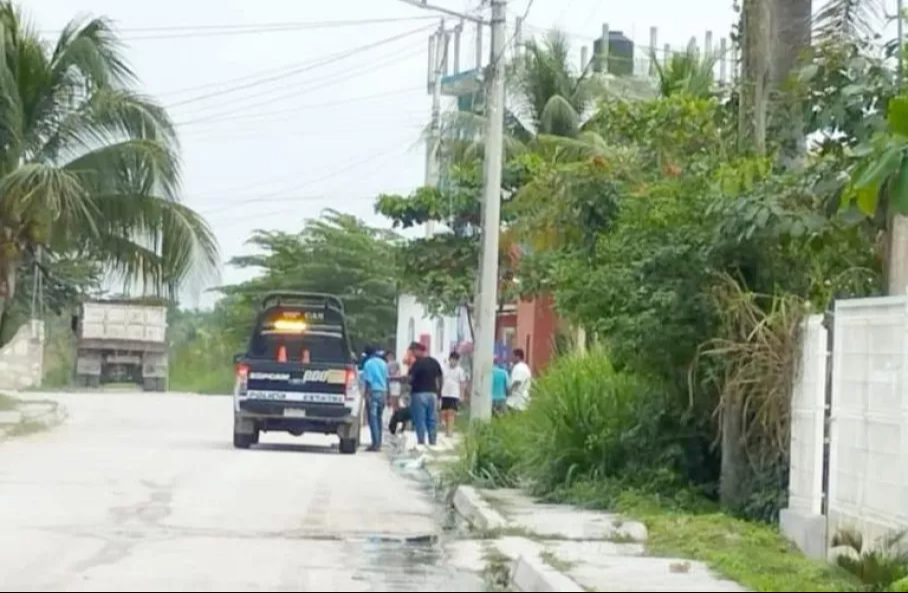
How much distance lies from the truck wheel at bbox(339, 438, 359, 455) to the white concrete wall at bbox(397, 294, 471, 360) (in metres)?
21.9

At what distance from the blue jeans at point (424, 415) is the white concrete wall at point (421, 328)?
2140 centimetres

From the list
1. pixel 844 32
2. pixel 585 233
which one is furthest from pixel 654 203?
pixel 585 233

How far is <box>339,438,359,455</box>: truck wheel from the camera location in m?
31.4

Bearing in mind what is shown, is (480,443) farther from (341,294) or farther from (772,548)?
(341,294)

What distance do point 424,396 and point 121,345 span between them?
118ft

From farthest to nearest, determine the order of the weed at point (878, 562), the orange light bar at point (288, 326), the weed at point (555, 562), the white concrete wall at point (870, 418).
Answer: the orange light bar at point (288, 326) → the white concrete wall at point (870, 418) → the weed at point (555, 562) → the weed at point (878, 562)

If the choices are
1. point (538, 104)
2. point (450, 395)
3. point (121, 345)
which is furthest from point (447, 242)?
point (121, 345)

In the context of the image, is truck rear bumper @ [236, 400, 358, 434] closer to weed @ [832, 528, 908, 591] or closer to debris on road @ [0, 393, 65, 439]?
debris on road @ [0, 393, 65, 439]

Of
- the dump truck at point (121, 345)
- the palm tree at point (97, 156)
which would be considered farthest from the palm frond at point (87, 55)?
the dump truck at point (121, 345)

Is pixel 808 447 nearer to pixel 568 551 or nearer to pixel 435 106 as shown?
pixel 568 551

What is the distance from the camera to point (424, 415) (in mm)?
31703

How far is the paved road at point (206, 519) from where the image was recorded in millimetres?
13094

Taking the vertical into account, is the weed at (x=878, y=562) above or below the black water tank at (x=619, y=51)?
below

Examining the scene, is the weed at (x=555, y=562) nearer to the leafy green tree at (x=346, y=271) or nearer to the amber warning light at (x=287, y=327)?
the amber warning light at (x=287, y=327)
